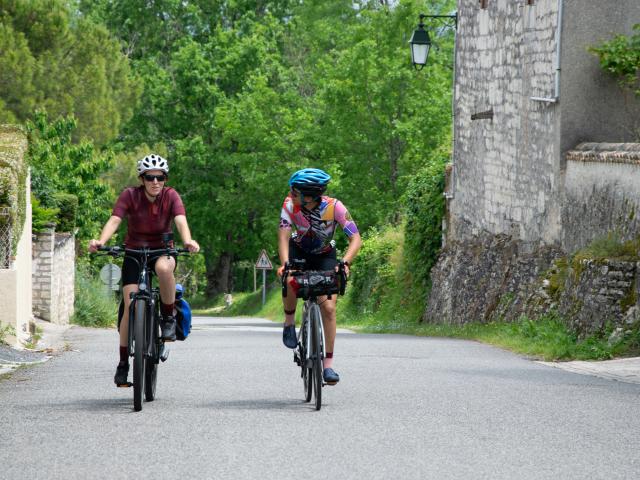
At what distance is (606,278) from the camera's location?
16.5m

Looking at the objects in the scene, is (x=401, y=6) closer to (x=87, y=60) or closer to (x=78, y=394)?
(x=87, y=60)

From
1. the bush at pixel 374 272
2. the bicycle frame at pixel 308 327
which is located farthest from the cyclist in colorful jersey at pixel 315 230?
the bush at pixel 374 272

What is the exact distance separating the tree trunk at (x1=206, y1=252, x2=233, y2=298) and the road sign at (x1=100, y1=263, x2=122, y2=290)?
65.7 feet

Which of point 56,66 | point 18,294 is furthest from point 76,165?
point 18,294

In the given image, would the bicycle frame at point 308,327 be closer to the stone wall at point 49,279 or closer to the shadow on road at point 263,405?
the shadow on road at point 263,405

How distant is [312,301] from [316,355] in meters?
0.52

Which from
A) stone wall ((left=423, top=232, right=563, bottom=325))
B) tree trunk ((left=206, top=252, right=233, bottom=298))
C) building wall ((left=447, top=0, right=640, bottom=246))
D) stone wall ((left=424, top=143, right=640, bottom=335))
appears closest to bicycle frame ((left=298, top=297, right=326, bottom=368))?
stone wall ((left=424, top=143, right=640, bottom=335))

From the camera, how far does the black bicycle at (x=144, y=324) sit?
30.7 feet

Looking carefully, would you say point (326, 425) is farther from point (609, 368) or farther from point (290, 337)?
point (609, 368)

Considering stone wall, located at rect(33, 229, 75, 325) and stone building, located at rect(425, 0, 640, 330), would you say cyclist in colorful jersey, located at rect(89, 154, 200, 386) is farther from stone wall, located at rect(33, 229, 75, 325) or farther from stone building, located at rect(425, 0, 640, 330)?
stone wall, located at rect(33, 229, 75, 325)

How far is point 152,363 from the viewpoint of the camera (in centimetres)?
980

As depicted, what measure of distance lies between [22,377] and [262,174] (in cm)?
3969

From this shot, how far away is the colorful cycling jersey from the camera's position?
9.89 m

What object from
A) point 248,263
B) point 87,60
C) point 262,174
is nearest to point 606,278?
point 87,60
